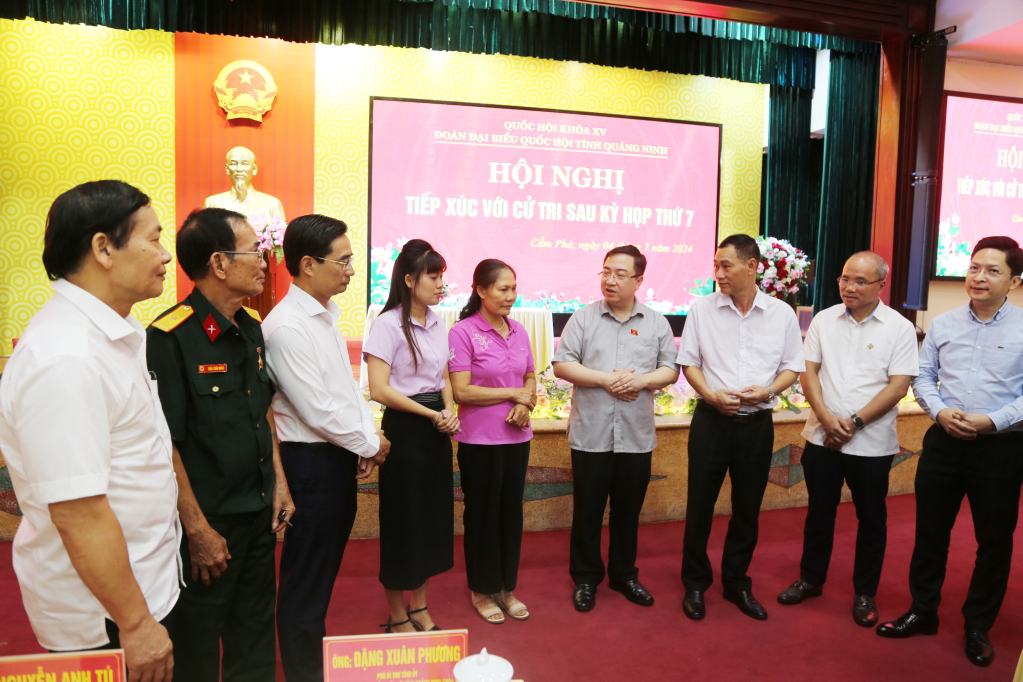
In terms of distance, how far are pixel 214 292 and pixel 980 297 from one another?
2596 millimetres

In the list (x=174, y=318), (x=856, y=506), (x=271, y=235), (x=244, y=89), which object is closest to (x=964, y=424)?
(x=856, y=506)

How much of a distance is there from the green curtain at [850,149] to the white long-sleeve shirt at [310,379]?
6355 millimetres

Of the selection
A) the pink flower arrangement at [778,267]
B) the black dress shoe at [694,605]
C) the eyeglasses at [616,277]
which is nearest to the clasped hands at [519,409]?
the eyeglasses at [616,277]

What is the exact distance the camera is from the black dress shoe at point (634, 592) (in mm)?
2711

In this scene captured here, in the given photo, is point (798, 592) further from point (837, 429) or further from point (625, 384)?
point (625, 384)

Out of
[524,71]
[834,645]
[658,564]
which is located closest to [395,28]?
[524,71]

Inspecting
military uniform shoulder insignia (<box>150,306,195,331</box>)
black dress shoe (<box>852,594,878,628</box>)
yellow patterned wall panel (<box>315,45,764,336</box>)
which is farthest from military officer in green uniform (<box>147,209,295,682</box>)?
yellow patterned wall panel (<box>315,45,764,336</box>)

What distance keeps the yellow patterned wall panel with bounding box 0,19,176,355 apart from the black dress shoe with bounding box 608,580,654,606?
510 centimetres

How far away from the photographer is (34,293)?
5879 mm

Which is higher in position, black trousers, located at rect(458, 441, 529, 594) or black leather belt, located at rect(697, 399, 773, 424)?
black leather belt, located at rect(697, 399, 773, 424)

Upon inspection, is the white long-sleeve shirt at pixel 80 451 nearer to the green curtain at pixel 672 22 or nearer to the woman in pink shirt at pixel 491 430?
the woman in pink shirt at pixel 491 430

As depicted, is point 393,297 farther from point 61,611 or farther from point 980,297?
point 980,297

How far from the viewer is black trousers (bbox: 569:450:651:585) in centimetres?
271

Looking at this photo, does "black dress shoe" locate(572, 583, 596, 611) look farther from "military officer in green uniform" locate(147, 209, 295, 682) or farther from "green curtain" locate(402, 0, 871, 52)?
"green curtain" locate(402, 0, 871, 52)
